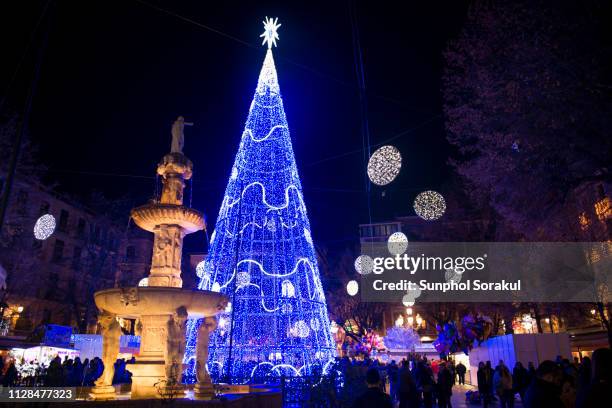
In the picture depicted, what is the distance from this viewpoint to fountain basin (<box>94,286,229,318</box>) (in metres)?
9.23

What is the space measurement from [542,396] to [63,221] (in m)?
48.5

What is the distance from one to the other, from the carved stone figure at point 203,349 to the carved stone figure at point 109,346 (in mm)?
1827

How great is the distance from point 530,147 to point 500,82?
5.96 feet

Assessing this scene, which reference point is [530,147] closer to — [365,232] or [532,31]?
[532,31]

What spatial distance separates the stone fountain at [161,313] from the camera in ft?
30.3

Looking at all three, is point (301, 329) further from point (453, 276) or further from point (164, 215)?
point (453, 276)

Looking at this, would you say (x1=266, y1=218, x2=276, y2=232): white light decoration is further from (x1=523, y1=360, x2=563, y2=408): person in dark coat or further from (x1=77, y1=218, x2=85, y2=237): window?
(x1=77, y1=218, x2=85, y2=237): window

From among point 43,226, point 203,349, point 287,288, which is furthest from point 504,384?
point 43,226

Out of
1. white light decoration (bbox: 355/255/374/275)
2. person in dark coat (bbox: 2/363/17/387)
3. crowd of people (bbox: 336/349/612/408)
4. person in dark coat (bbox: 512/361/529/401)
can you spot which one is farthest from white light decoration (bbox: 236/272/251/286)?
white light decoration (bbox: 355/255/374/275)

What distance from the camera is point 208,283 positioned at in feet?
56.6

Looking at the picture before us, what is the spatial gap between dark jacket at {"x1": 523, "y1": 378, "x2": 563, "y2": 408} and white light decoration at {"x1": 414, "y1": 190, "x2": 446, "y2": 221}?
935 inches

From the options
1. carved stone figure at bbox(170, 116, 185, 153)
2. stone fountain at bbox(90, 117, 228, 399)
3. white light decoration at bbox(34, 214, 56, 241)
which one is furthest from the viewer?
white light decoration at bbox(34, 214, 56, 241)

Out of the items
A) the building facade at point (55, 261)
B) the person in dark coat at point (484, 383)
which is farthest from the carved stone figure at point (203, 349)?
the building facade at point (55, 261)

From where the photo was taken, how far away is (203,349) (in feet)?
33.4
